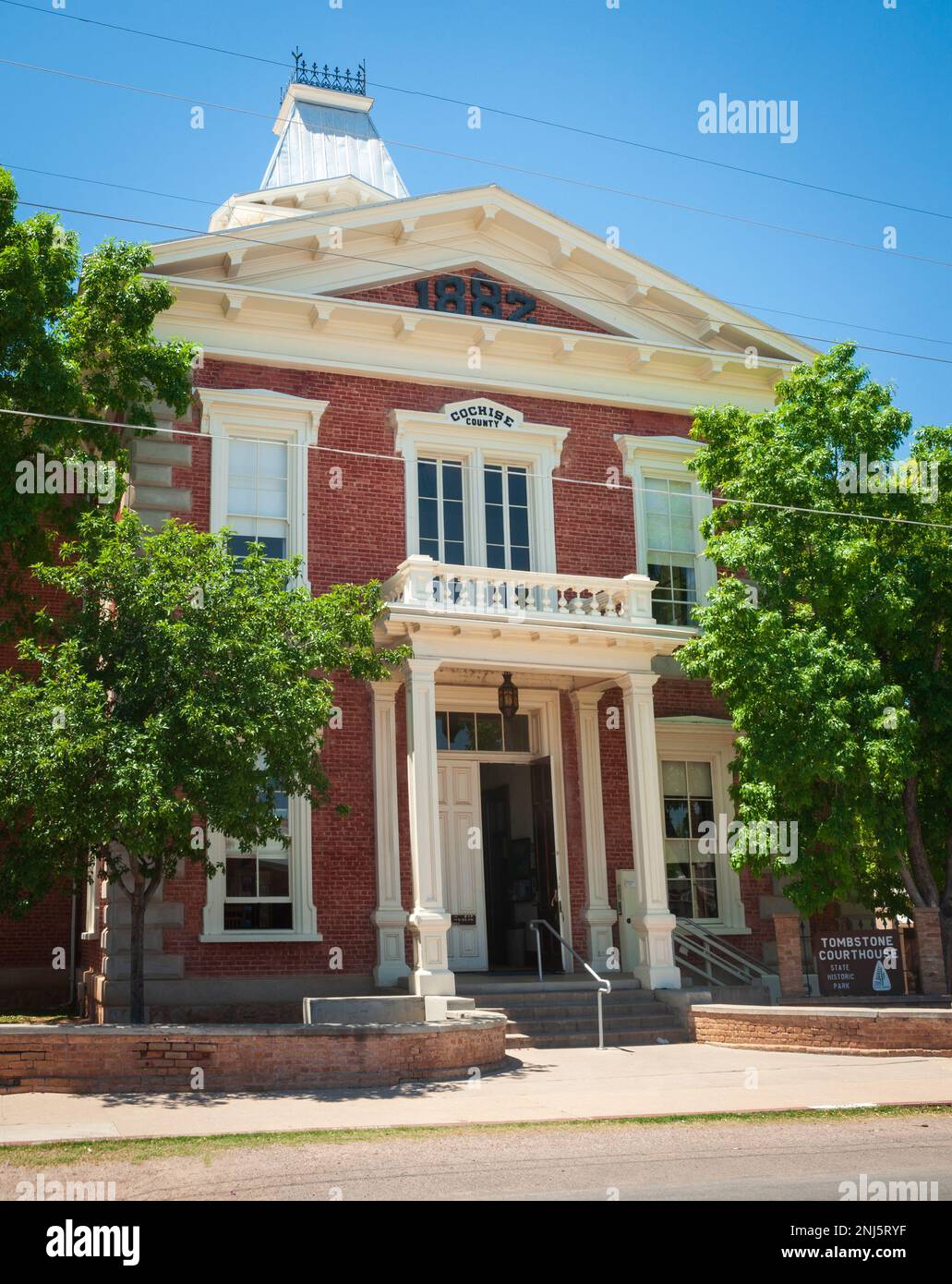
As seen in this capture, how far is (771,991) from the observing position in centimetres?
1750

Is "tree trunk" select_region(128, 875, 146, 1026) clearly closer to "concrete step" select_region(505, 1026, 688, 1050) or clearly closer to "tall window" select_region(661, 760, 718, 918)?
"concrete step" select_region(505, 1026, 688, 1050)

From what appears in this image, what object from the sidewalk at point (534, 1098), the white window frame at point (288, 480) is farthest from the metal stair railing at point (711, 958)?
the white window frame at point (288, 480)

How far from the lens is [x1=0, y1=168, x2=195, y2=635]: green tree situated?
13.9 m

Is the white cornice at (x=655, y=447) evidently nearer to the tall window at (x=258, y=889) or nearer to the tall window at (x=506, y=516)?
the tall window at (x=506, y=516)

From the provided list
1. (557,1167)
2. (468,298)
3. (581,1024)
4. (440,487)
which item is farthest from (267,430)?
(557,1167)

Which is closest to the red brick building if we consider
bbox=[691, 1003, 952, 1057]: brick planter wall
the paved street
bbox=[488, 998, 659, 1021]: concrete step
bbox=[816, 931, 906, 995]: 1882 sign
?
bbox=[488, 998, 659, 1021]: concrete step

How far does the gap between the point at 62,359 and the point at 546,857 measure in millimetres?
9707

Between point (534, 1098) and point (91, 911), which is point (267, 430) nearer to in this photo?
point (91, 911)

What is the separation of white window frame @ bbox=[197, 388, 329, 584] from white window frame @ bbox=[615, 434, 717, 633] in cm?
511

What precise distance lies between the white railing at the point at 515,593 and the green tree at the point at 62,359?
371cm

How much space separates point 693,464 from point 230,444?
6.72 meters
